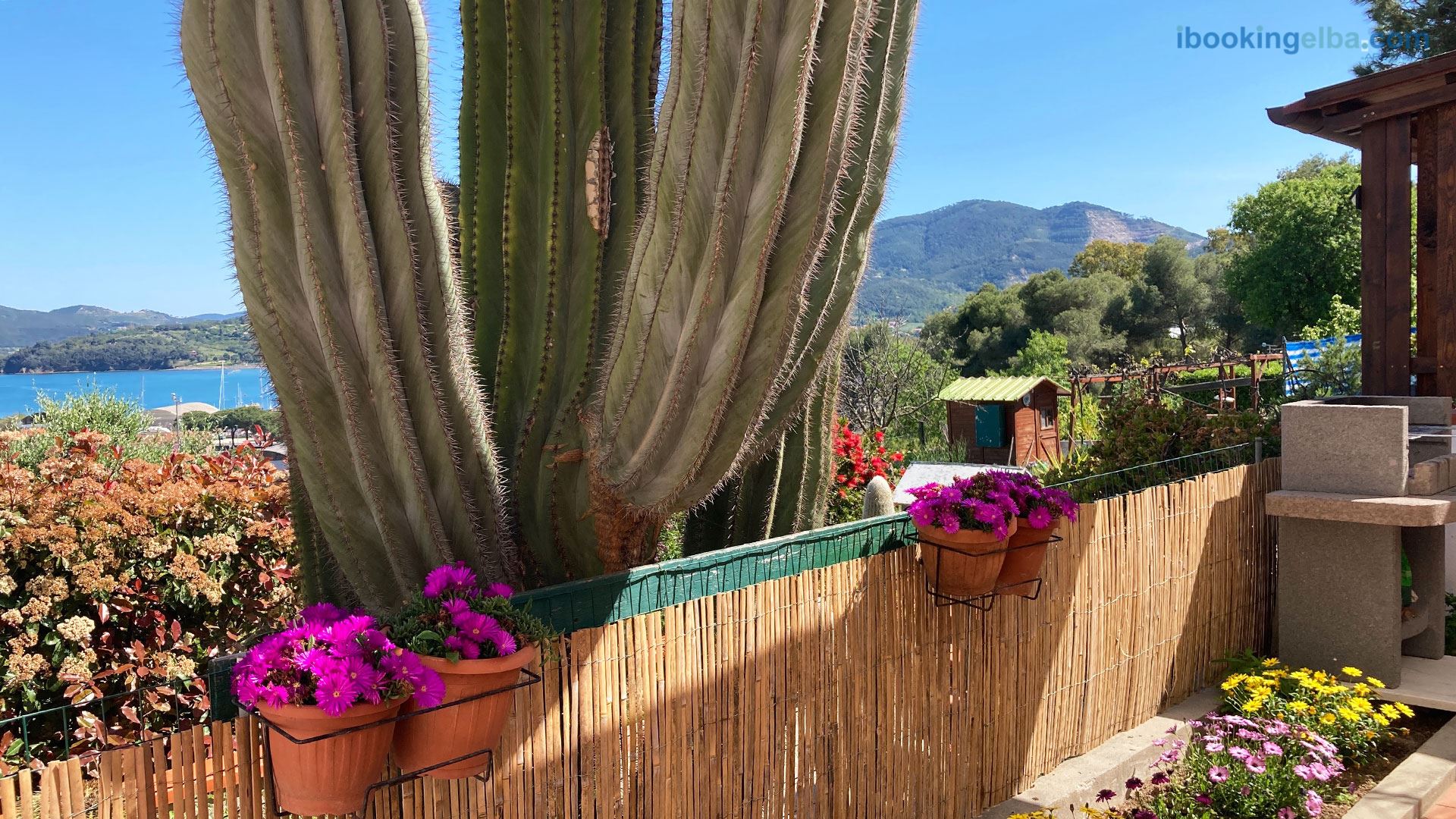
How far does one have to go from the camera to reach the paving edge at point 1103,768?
329 centimetres

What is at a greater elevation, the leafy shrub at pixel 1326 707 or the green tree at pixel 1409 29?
the green tree at pixel 1409 29

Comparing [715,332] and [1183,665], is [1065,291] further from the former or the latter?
[715,332]

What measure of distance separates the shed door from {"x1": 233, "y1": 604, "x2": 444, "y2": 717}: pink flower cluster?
17866 millimetres

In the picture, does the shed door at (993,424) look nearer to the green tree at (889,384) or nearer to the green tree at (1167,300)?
the green tree at (889,384)

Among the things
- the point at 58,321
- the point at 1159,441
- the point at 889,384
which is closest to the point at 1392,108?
the point at 1159,441

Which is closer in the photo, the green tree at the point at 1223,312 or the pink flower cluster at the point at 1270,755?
the pink flower cluster at the point at 1270,755

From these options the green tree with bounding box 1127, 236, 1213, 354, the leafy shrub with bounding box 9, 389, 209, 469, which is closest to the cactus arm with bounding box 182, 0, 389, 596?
the leafy shrub with bounding box 9, 389, 209, 469

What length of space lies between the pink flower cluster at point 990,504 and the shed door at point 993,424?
15.9 m

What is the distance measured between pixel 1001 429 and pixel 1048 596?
15.8 metres

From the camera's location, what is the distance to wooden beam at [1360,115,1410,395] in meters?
5.60

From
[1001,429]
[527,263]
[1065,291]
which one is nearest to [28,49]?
[1065,291]

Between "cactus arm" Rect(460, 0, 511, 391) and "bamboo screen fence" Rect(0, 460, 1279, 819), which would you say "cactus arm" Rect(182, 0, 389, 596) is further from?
"cactus arm" Rect(460, 0, 511, 391)

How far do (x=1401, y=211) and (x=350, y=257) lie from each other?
6.31 m

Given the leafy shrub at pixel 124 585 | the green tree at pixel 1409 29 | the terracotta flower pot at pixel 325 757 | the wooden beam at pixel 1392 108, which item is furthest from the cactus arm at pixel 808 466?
the green tree at pixel 1409 29
